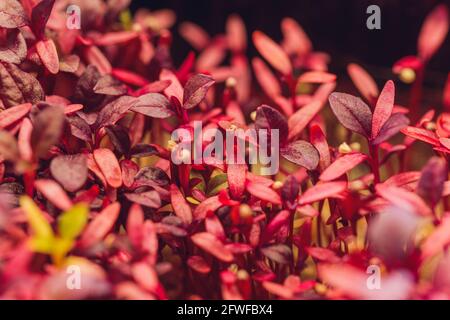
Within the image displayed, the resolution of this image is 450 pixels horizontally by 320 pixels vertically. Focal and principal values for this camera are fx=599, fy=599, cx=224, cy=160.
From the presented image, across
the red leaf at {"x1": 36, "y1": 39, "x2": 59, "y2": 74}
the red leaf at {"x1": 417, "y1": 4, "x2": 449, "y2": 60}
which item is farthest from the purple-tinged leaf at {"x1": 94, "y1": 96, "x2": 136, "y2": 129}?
the red leaf at {"x1": 417, "y1": 4, "x2": 449, "y2": 60}

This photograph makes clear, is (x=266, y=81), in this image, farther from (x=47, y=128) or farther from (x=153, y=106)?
(x=47, y=128)

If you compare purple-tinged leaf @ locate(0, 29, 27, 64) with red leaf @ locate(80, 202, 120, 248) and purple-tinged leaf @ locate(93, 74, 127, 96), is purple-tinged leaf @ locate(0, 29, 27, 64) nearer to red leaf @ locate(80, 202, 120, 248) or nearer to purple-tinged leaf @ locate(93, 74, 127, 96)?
purple-tinged leaf @ locate(93, 74, 127, 96)

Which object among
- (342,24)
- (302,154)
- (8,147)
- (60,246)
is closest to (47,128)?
(8,147)

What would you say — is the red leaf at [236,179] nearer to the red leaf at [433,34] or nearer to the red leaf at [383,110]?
the red leaf at [383,110]

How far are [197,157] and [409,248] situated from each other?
37cm

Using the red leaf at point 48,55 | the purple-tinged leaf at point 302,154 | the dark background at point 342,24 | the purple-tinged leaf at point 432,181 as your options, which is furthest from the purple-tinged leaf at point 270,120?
the dark background at point 342,24

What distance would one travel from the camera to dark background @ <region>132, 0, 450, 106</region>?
1.79 meters

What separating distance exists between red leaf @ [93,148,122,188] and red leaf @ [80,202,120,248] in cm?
8

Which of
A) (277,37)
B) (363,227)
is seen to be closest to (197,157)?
(363,227)

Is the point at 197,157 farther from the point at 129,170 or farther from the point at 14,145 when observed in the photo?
the point at 14,145

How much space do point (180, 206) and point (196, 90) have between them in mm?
208

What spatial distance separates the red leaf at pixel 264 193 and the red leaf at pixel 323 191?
39 millimetres

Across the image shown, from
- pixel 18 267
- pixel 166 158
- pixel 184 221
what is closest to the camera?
pixel 18 267
